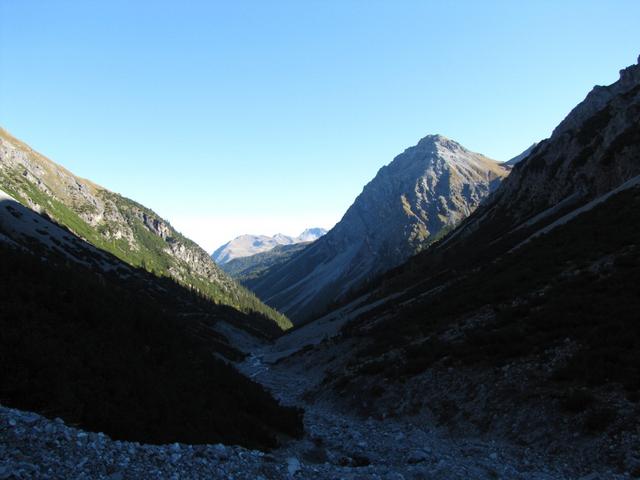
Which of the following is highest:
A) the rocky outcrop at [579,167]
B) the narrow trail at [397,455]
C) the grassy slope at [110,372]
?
the rocky outcrop at [579,167]

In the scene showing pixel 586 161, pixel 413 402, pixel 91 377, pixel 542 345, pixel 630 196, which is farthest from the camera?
pixel 586 161

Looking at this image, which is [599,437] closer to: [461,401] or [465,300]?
[461,401]

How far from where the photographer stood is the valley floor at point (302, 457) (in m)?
8.10

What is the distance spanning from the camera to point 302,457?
15219 mm

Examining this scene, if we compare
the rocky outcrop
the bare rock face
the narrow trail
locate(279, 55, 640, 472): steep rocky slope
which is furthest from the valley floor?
the bare rock face

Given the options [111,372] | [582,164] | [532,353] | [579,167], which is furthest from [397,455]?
[582,164]

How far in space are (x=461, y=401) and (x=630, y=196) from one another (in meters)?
31.6

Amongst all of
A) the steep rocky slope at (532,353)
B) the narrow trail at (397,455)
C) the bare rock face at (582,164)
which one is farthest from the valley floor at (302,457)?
the bare rock face at (582,164)

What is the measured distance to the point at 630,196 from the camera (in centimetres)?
3812

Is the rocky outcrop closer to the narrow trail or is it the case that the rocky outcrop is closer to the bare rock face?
the bare rock face

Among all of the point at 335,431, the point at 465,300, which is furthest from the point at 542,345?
the point at 465,300

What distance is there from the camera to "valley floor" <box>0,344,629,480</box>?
810 centimetres

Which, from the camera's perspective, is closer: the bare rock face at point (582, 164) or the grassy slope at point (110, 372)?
the grassy slope at point (110, 372)

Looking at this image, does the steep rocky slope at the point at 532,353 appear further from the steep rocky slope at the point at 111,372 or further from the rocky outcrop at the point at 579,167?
the rocky outcrop at the point at 579,167
